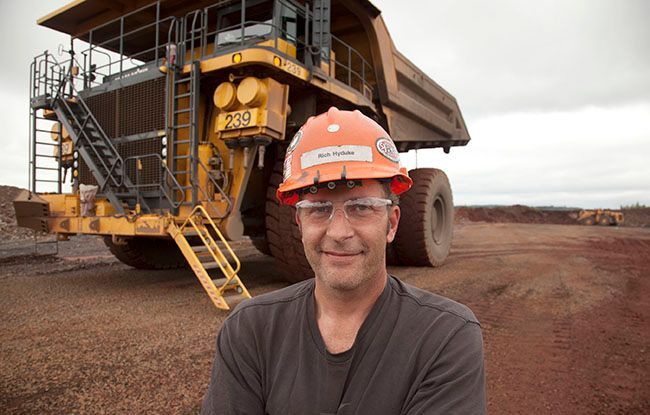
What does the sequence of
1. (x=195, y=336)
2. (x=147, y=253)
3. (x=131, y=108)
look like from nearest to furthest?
(x=195, y=336)
(x=131, y=108)
(x=147, y=253)

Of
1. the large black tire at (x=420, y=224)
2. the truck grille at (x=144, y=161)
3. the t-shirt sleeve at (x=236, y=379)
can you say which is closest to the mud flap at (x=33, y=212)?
the truck grille at (x=144, y=161)

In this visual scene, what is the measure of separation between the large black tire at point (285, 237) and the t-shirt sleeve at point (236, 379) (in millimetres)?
3652

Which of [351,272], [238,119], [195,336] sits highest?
[238,119]

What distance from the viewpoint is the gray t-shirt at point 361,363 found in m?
1.25

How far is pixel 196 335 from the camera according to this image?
3.71 m

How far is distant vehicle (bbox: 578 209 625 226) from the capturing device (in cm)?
2547

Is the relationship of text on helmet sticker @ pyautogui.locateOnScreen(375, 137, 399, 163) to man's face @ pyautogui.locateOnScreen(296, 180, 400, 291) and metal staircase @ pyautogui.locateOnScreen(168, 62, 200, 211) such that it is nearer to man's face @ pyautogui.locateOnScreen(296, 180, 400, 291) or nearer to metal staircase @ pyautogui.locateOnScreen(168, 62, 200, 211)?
man's face @ pyautogui.locateOnScreen(296, 180, 400, 291)

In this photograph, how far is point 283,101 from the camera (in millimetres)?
5004

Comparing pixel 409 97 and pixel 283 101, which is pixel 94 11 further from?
pixel 409 97

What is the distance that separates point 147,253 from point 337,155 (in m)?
6.65

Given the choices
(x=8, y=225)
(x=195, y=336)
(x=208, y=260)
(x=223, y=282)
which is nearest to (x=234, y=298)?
(x=223, y=282)

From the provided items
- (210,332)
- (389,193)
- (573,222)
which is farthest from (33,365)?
(573,222)

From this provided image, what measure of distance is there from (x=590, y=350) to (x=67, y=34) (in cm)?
857

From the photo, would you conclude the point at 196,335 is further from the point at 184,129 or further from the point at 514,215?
the point at 514,215
